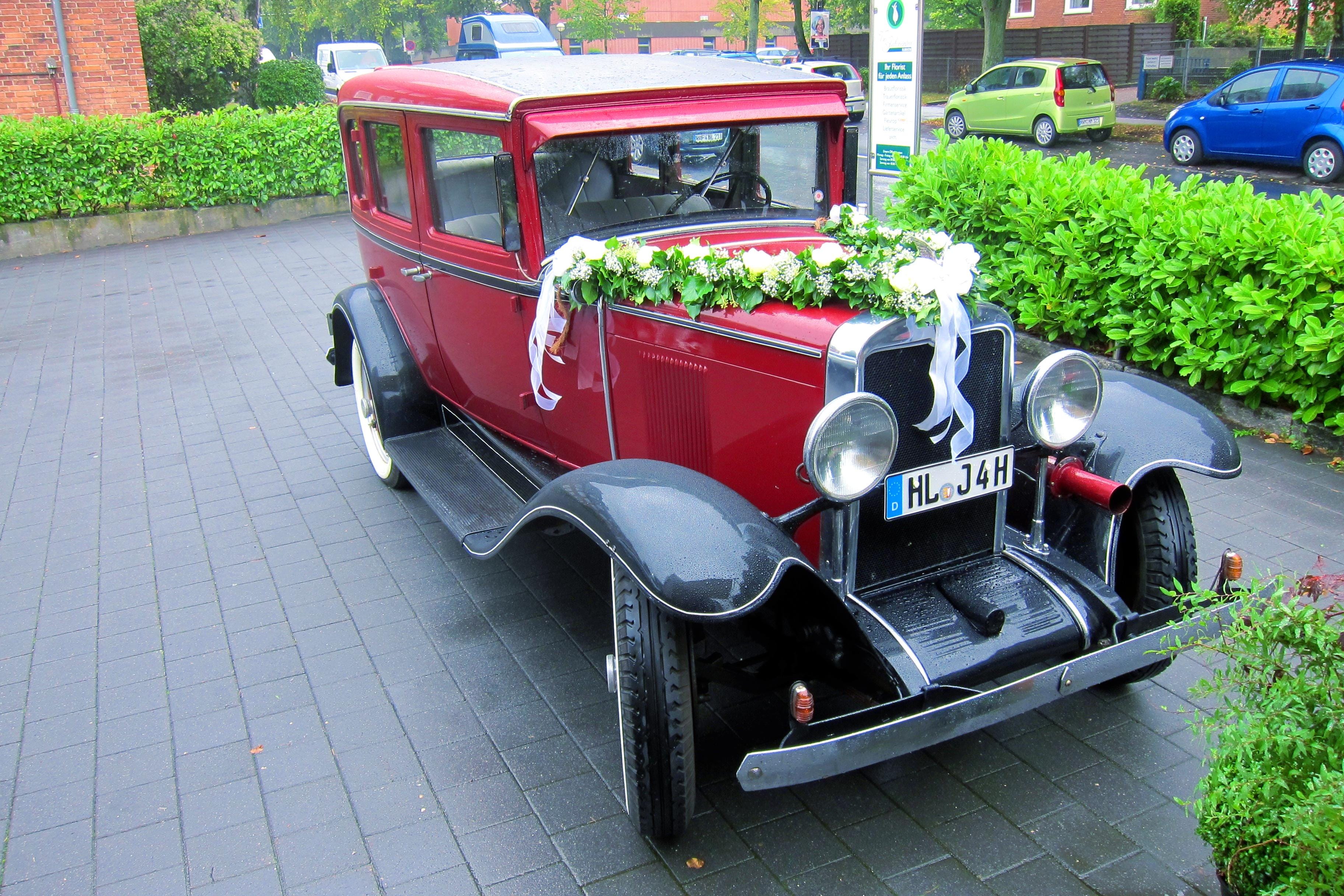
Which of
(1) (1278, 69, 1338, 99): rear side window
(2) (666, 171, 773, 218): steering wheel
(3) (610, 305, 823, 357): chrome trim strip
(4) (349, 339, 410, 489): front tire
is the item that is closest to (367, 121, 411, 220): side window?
(4) (349, 339, 410, 489): front tire

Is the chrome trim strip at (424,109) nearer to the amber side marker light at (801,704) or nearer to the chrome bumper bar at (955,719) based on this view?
the amber side marker light at (801,704)

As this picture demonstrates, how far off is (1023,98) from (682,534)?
18039mm

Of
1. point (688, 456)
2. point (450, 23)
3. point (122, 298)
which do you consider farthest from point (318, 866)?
point (450, 23)

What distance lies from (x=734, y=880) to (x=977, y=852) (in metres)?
0.69

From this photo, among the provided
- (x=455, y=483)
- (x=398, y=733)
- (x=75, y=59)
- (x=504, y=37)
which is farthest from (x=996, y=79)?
(x=398, y=733)

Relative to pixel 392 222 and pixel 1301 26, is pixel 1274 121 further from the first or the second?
pixel 392 222

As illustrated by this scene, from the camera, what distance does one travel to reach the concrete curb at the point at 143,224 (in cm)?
1152

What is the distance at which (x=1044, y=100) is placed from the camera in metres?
18.0

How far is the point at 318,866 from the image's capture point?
9.46ft

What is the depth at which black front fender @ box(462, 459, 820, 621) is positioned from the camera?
2549mm

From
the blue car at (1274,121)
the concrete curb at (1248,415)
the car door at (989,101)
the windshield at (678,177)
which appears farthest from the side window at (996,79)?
the windshield at (678,177)

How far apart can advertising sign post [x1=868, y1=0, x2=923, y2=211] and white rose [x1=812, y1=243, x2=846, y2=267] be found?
3.46 m

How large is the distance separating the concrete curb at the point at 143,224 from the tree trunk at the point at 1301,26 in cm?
1944

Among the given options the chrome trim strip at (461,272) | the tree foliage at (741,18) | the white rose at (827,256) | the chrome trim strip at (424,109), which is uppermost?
the tree foliage at (741,18)
